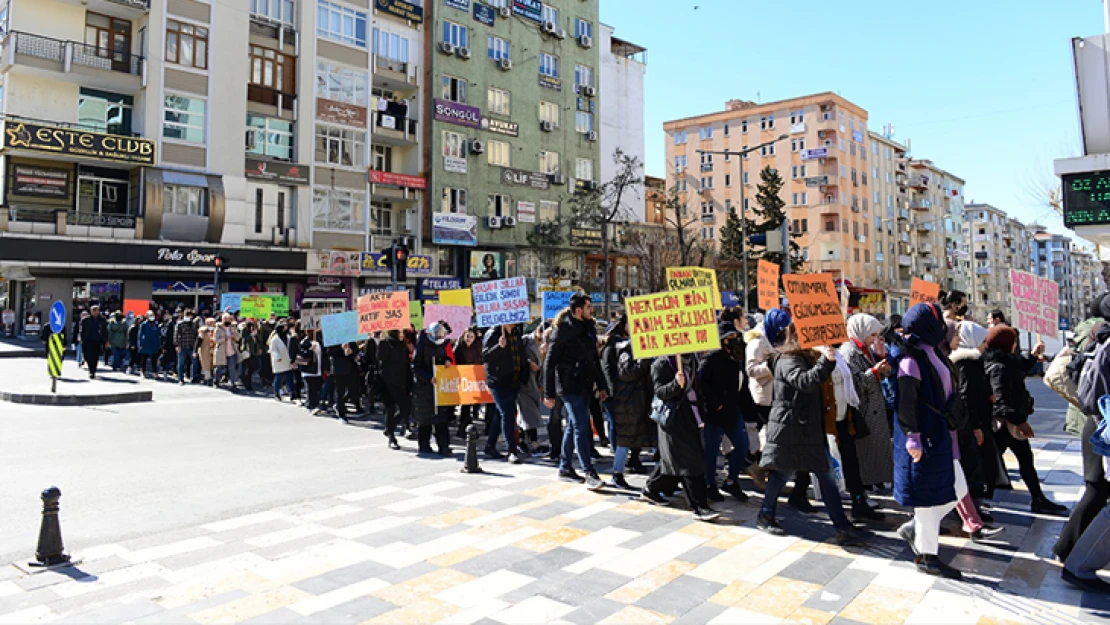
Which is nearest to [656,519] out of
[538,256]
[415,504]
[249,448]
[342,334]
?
[415,504]

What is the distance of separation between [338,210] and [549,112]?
1662 cm

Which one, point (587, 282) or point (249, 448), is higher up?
point (587, 282)

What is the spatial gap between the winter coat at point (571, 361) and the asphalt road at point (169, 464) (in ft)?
6.88

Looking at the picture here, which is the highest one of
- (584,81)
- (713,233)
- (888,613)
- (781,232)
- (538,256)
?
(584,81)

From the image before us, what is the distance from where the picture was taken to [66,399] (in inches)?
581

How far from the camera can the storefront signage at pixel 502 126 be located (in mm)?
41469

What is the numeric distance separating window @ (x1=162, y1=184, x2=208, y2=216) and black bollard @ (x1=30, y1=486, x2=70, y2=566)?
27.3 meters

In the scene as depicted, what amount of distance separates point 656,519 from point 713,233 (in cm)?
6892

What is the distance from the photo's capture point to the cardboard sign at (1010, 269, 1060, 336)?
7.91 meters

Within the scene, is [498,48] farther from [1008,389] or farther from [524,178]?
[1008,389]

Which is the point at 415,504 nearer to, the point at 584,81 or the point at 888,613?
the point at 888,613

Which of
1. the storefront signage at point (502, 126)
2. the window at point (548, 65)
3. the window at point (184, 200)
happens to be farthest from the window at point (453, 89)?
the window at point (184, 200)

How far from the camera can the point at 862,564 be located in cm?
536

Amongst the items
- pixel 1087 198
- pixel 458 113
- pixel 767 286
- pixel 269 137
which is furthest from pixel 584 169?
pixel 1087 198
